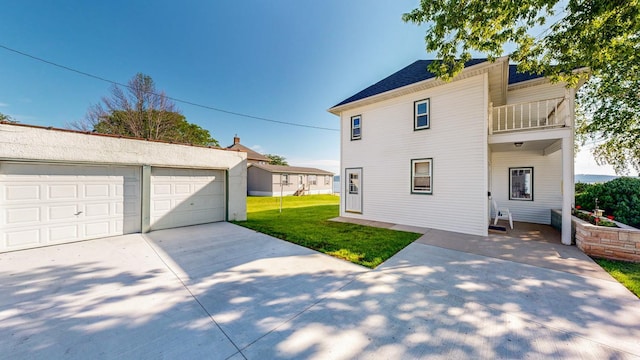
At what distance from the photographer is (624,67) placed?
9141 mm

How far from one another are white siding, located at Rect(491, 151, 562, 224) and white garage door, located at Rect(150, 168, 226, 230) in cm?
1167

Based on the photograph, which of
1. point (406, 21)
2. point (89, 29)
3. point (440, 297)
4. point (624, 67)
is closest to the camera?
point (440, 297)

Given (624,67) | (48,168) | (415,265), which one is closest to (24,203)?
(48,168)

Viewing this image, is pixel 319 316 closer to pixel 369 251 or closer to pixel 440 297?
pixel 440 297

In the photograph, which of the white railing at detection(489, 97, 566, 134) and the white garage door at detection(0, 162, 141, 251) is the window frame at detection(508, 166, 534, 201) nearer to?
the white railing at detection(489, 97, 566, 134)

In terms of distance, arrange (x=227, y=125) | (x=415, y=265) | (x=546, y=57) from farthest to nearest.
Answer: (x=227, y=125)
(x=546, y=57)
(x=415, y=265)

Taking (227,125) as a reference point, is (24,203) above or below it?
below

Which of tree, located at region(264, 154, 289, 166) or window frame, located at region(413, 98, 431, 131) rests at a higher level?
tree, located at region(264, 154, 289, 166)

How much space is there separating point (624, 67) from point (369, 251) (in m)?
13.9

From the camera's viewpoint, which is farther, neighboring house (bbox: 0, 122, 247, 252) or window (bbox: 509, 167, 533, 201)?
window (bbox: 509, 167, 533, 201)

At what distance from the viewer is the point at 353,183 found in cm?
994

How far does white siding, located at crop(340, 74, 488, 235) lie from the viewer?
22.6ft

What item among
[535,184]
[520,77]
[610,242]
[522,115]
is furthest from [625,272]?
[520,77]

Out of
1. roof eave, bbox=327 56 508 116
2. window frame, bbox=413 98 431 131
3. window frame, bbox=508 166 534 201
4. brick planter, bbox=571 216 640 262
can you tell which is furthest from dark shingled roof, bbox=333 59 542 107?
brick planter, bbox=571 216 640 262
